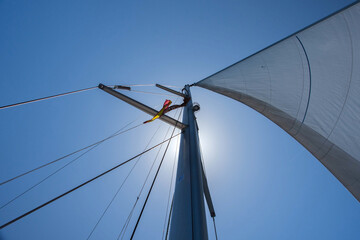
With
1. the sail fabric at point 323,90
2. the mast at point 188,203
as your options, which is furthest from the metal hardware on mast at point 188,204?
the sail fabric at point 323,90

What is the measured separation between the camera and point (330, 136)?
1.48 m

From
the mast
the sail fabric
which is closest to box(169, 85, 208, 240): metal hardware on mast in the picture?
the mast

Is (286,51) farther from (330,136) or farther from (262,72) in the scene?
(330,136)

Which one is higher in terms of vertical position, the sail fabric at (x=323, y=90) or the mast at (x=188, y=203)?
the sail fabric at (x=323, y=90)

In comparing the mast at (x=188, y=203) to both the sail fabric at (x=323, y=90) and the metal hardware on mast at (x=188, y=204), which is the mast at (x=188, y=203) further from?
the sail fabric at (x=323, y=90)

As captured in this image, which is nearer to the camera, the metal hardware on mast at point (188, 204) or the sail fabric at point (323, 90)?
the metal hardware on mast at point (188, 204)

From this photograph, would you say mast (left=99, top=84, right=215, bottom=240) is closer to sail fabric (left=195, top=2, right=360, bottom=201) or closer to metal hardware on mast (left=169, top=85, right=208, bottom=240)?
metal hardware on mast (left=169, top=85, right=208, bottom=240)

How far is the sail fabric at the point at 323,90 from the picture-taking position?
1370mm

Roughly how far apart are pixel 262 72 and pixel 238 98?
65 cm

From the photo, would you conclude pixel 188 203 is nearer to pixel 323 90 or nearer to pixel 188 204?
pixel 188 204

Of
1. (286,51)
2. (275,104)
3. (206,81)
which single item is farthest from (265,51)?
(206,81)

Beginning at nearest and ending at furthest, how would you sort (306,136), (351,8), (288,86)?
(351,8) < (306,136) < (288,86)

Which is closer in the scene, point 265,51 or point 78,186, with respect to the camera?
point 78,186

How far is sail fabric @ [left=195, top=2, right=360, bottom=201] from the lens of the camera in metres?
1.37
